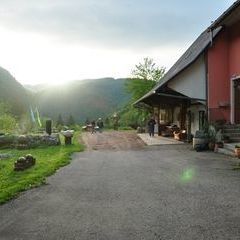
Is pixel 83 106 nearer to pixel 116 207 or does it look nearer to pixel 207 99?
pixel 207 99

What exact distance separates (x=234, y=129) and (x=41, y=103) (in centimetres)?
10409

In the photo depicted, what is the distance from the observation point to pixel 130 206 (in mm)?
9172

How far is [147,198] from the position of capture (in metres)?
9.96

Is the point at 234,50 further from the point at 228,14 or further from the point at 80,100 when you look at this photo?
the point at 80,100

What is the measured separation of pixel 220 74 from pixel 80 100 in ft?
360

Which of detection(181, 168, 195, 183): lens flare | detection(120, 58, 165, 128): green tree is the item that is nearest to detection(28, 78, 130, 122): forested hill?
detection(120, 58, 165, 128): green tree

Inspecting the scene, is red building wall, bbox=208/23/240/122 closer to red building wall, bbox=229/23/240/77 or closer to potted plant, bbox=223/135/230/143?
red building wall, bbox=229/23/240/77

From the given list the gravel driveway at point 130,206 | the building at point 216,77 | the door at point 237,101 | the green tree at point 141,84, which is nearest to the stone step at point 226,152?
the gravel driveway at point 130,206

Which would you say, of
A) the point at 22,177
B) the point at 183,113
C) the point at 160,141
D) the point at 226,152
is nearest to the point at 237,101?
the point at 160,141

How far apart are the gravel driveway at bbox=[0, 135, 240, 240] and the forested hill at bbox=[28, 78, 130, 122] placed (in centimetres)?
9746

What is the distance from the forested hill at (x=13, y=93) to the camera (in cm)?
9681

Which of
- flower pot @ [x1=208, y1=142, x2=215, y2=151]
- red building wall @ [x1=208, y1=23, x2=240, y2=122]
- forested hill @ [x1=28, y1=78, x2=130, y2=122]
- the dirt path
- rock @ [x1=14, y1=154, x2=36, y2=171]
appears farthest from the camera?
forested hill @ [x1=28, y1=78, x2=130, y2=122]

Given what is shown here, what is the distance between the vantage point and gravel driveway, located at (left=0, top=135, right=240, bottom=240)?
7250 millimetres

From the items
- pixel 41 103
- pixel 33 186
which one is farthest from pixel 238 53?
pixel 41 103
